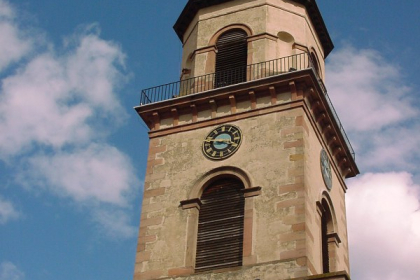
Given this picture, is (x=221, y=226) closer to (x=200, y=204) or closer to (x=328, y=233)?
(x=200, y=204)

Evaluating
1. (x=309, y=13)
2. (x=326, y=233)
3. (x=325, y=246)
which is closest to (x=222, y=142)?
(x=326, y=233)

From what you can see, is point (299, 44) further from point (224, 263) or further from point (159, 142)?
point (224, 263)

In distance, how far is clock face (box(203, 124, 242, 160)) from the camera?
28.4 meters

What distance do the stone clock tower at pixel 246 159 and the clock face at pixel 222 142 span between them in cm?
4

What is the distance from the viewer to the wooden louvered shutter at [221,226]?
2617cm

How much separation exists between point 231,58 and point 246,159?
5.24m

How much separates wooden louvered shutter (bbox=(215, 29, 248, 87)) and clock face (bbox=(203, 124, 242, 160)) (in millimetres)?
2365

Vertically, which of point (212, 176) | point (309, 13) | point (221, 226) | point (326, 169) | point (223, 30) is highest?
point (309, 13)

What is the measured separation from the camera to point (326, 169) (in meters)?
29.8

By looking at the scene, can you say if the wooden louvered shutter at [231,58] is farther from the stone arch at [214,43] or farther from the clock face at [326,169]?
the clock face at [326,169]

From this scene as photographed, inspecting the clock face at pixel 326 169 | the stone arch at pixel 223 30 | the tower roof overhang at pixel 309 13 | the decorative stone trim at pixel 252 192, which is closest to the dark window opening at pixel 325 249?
the clock face at pixel 326 169

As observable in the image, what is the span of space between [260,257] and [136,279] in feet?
13.2

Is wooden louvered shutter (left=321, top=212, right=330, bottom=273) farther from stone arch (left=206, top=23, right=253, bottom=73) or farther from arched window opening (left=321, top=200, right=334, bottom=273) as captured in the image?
stone arch (left=206, top=23, right=253, bottom=73)

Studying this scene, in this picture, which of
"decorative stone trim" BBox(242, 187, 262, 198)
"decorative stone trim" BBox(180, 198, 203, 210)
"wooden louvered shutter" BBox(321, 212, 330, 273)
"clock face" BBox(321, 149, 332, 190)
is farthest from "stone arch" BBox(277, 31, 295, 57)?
"decorative stone trim" BBox(180, 198, 203, 210)
